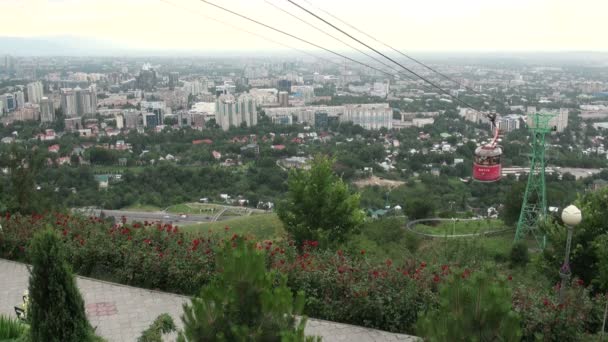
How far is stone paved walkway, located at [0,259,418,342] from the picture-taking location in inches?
159

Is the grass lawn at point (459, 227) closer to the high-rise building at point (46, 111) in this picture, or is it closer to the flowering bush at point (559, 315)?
the flowering bush at point (559, 315)

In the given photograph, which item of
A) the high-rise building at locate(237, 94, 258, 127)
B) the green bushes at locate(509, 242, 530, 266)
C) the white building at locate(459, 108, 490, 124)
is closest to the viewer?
the green bushes at locate(509, 242, 530, 266)

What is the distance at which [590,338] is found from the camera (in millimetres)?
3443

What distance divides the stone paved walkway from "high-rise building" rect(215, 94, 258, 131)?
4500 centimetres

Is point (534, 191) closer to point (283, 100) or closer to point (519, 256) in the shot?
point (519, 256)

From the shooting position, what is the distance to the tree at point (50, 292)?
3.04 meters

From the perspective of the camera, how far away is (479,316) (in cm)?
229

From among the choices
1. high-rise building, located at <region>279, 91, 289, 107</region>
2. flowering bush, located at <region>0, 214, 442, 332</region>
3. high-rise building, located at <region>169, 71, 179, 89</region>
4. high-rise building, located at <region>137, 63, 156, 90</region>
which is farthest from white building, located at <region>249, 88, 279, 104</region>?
flowering bush, located at <region>0, 214, 442, 332</region>

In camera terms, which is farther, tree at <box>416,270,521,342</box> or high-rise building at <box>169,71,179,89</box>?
high-rise building at <box>169,71,179,89</box>

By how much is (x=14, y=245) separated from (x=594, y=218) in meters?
6.18

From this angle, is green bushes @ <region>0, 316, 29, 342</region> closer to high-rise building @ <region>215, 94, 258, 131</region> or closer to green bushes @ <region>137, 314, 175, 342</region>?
green bushes @ <region>137, 314, 175, 342</region>

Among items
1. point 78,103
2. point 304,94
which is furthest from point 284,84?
point 78,103

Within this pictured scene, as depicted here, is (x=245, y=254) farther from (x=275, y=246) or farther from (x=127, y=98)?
(x=127, y=98)

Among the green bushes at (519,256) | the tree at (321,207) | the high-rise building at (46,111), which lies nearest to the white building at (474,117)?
the high-rise building at (46,111)
